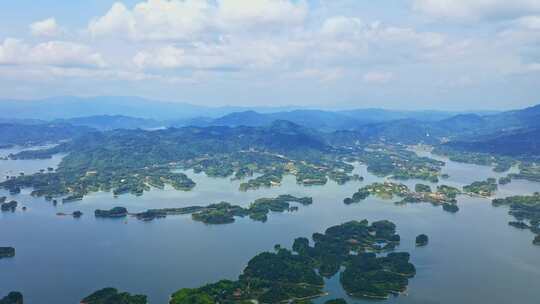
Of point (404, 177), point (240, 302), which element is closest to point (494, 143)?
point (404, 177)

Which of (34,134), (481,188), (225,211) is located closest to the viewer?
(225,211)

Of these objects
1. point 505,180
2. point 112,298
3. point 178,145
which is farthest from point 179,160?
point 112,298

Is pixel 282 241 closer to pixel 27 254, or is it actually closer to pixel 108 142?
pixel 27 254

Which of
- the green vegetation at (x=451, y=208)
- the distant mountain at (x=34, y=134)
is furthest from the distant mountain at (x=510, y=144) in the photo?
the distant mountain at (x=34, y=134)

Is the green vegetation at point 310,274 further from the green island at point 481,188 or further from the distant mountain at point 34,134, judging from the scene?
the distant mountain at point 34,134

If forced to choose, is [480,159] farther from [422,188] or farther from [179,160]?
[179,160]

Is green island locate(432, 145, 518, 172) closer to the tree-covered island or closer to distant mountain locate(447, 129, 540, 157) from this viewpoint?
distant mountain locate(447, 129, 540, 157)
